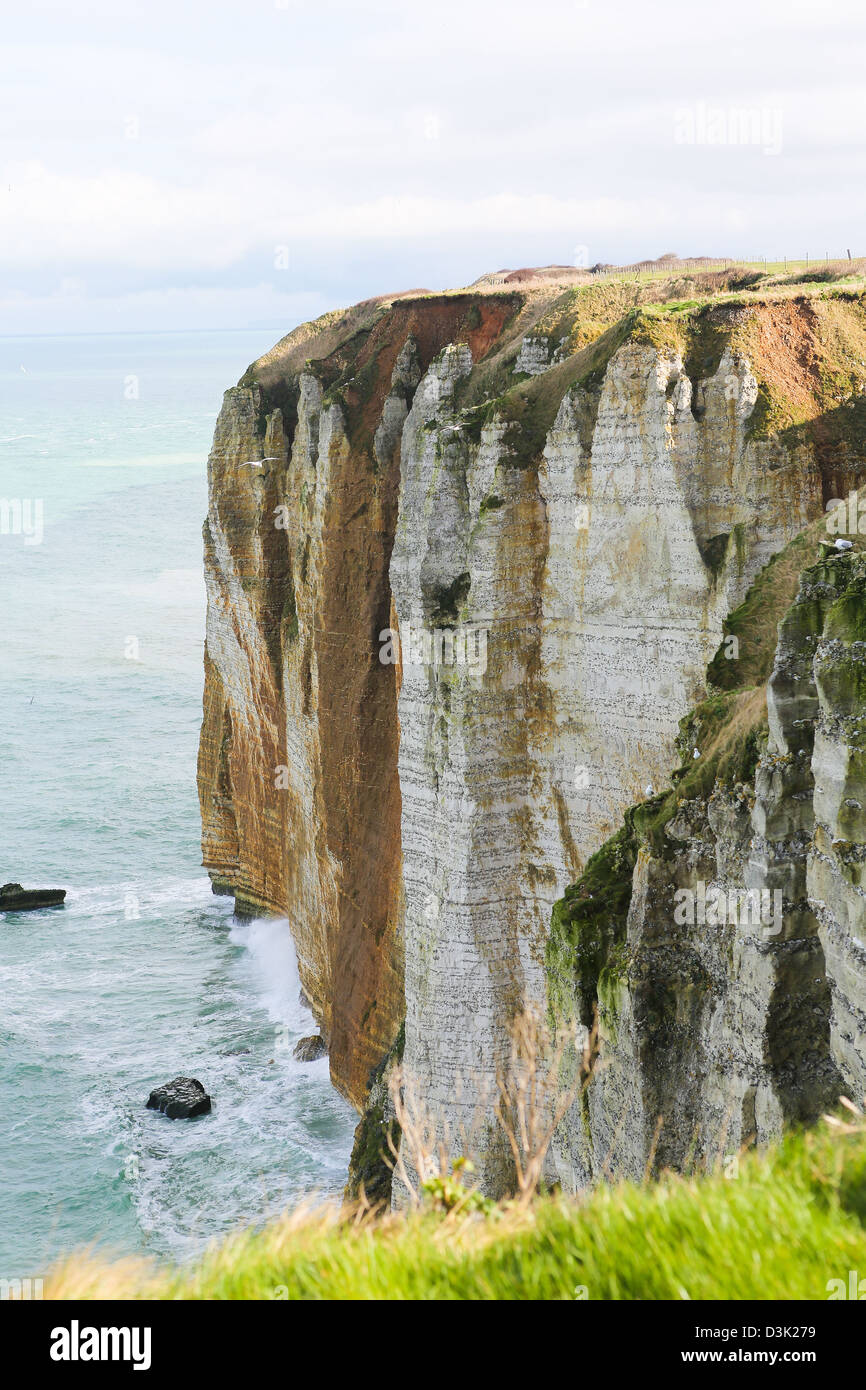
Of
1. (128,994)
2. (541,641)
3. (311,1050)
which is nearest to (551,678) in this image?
(541,641)

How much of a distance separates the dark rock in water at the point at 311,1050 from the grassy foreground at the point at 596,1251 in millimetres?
28382

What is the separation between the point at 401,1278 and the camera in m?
6.93

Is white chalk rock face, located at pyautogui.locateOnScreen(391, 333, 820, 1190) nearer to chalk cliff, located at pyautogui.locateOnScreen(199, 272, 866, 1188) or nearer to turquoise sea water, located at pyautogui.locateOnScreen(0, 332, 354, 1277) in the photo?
chalk cliff, located at pyautogui.locateOnScreen(199, 272, 866, 1188)

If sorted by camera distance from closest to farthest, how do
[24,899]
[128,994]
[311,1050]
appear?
[311,1050]
[128,994]
[24,899]

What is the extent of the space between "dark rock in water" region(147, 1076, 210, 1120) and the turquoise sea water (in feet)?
0.81

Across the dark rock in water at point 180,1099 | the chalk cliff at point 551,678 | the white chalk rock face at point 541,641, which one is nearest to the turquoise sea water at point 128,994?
the dark rock in water at point 180,1099

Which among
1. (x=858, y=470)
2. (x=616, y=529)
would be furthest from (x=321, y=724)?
(x=858, y=470)

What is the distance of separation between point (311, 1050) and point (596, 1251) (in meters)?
29.6

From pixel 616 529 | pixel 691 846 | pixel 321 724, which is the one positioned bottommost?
pixel 321 724

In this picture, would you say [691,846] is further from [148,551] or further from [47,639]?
[148,551]

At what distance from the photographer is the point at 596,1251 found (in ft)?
22.5

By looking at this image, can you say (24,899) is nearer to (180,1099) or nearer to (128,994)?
(128,994)

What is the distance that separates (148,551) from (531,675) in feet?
312

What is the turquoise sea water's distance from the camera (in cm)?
2978
